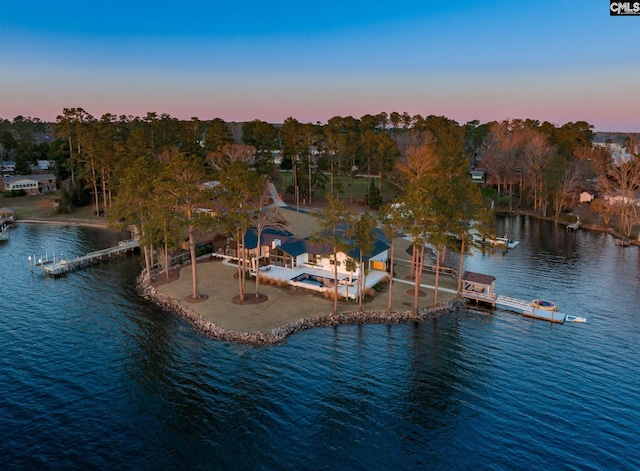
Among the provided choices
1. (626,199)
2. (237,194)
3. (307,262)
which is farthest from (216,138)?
(626,199)

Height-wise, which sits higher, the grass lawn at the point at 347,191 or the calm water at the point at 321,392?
the grass lawn at the point at 347,191

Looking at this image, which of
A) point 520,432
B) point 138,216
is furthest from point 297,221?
point 520,432

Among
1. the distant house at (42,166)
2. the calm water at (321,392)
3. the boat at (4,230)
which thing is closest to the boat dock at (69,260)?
the calm water at (321,392)

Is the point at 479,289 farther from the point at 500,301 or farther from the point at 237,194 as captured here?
the point at 237,194

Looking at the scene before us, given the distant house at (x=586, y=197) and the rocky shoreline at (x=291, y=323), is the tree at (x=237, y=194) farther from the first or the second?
the distant house at (x=586, y=197)

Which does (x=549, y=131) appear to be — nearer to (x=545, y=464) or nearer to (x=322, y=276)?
(x=322, y=276)

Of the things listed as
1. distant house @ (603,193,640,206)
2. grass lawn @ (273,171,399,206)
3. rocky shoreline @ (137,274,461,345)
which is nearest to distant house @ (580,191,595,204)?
distant house @ (603,193,640,206)

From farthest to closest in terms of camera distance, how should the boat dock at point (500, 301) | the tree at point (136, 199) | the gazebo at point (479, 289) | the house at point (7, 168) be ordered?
the house at point (7, 168)
the tree at point (136, 199)
the gazebo at point (479, 289)
the boat dock at point (500, 301)
